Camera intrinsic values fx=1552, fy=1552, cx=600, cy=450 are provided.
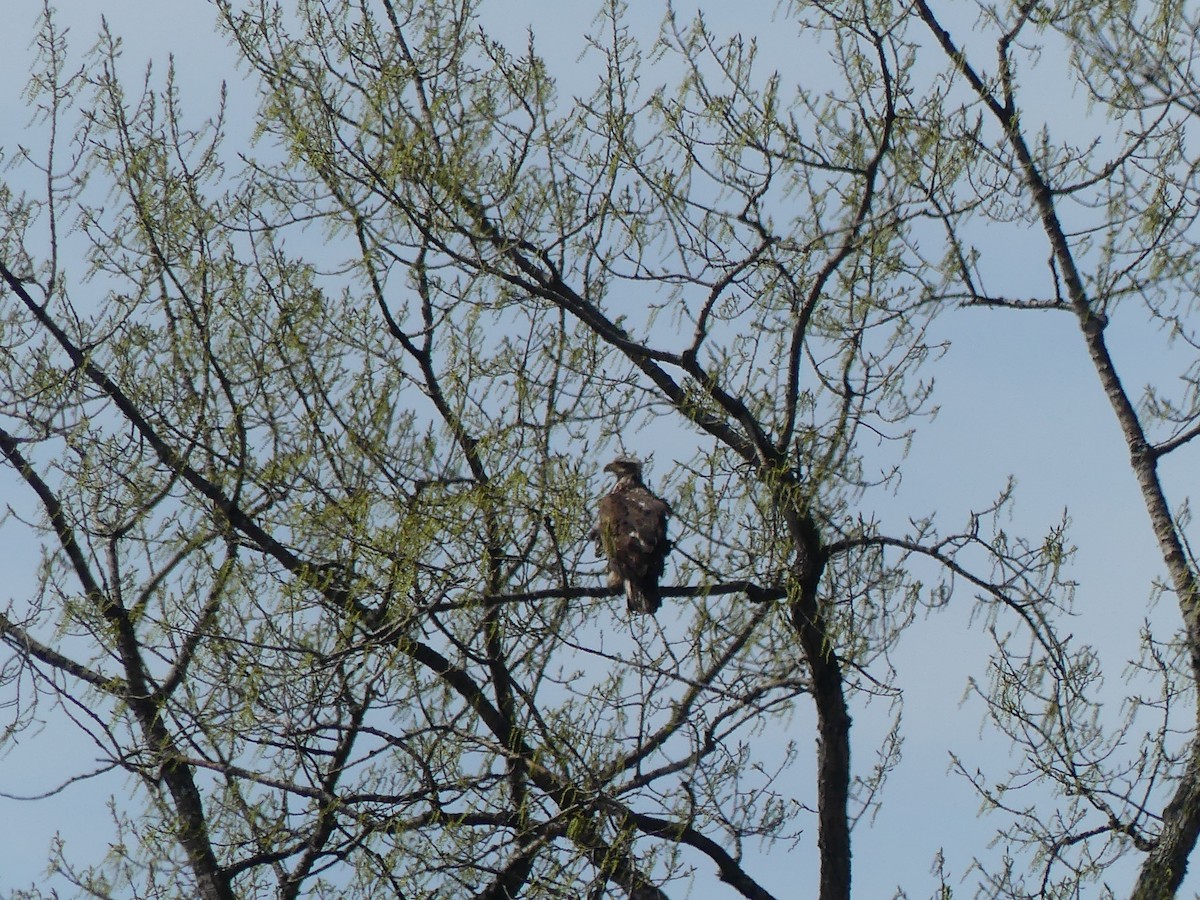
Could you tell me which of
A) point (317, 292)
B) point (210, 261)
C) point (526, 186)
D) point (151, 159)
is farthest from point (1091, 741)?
point (151, 159)

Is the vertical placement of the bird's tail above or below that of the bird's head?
below

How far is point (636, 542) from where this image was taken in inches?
204

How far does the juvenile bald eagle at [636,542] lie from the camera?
16.6ft

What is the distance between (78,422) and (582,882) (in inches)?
105

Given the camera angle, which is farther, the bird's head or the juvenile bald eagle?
the bird's head

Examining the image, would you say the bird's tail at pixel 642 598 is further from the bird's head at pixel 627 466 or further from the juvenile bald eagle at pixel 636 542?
the bird's head at pixel 627 466

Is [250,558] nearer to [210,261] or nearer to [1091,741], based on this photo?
[210,261]

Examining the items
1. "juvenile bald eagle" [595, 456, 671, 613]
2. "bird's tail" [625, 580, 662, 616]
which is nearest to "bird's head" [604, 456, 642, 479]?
"juvenile bald eagle" [595, 456, 671, 613]

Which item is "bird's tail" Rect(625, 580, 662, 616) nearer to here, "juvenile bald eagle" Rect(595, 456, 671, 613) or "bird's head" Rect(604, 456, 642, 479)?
"juvenile bald eagle" Rect(595, 456, 671, 613)

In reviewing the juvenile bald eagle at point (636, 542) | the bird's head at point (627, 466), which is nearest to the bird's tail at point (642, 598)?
the juvenile bald eagle at point (636, 542)

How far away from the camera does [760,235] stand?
488cm

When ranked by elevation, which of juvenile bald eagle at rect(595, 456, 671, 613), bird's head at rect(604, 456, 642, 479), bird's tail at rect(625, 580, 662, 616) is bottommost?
bird's tail at rect(625, 580, 662, 616)

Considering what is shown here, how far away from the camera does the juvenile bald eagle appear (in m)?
5.06

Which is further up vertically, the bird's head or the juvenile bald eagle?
the bird's head
